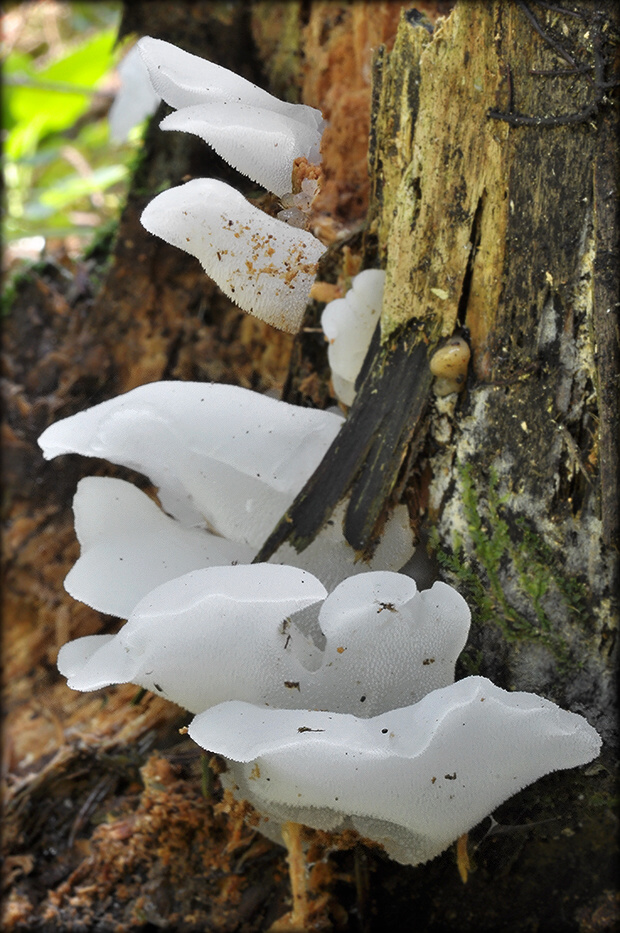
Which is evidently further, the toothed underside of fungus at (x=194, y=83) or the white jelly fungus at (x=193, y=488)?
the white jelly fungus at (x=193, y=488)

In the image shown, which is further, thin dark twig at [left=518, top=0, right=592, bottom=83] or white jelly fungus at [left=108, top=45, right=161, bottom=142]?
white jelly fungus at [left=108, top=45, right=161, bottom=142]

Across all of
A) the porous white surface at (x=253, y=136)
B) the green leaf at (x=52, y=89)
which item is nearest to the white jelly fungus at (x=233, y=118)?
the porous white surface at (x=253, y=136)

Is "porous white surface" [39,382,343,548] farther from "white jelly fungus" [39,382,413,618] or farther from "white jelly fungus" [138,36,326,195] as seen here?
"white jelly fungus" [138,36,326,195]

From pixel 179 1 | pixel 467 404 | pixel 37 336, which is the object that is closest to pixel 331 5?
pixel 179 1

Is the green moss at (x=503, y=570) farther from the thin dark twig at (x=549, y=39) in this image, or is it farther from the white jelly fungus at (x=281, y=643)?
the thin dark twig at (x=549, y=39)

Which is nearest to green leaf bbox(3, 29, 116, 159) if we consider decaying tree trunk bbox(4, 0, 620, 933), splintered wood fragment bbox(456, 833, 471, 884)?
decaying tree trunk bbox(4, 0, 620, 933)

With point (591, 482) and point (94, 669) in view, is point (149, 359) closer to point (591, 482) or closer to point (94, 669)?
point (94, 669)
